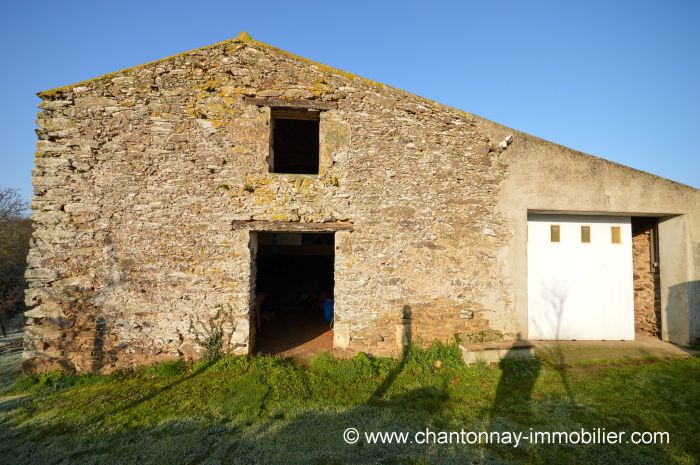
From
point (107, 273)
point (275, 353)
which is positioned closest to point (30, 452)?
point (107, 273)

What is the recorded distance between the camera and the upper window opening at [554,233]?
7242 millimetres

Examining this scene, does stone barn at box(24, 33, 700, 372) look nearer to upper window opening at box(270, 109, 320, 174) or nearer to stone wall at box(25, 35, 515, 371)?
stone wall at box(25, 35, 515, 371)

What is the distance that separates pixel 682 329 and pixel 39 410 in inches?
467

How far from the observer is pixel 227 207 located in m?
5.82

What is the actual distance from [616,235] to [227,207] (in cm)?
867

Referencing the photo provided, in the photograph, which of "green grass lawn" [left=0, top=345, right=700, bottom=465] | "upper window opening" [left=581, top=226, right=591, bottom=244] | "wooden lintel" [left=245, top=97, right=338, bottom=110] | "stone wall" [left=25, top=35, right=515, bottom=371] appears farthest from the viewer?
"upper window opening" [left=581, top=226, right=591, bottom=244]

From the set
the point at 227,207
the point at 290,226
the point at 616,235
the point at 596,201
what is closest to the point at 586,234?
the point at 616,235

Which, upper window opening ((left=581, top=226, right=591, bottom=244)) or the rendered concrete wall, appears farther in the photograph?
upper window opening ((left=581, top=226, right=591, bottom=244))

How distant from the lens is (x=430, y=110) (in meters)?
6.42

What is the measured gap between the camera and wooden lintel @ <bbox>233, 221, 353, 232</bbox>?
5.85m

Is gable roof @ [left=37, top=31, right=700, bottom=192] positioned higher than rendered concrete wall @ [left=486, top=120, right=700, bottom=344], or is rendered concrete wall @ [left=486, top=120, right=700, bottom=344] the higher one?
gable roof @ [left=37, top=31, right=700, bottom=192]

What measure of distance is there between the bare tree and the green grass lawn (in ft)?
49.8

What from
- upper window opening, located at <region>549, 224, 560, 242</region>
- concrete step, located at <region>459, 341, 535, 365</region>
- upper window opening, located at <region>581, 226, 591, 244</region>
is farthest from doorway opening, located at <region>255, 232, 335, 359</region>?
upper window opening, located at <region>581, 226, 591, 244</region>

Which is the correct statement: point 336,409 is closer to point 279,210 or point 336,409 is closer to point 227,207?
point 279,210
